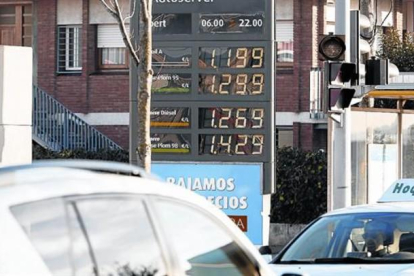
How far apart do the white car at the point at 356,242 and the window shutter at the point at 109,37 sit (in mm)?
19092

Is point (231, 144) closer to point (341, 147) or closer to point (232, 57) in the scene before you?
point (232, 57)

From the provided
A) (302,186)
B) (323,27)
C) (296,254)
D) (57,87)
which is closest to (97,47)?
(57,87)

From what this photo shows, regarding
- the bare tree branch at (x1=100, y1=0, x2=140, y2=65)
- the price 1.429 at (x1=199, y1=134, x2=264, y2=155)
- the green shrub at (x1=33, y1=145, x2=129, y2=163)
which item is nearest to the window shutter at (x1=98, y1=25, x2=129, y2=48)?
the green shrub at (x1=33, y1=145, x2=129, y2=163)

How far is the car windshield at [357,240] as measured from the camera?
31.8ft

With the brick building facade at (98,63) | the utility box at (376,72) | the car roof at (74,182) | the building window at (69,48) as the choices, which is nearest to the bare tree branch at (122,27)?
the utility box at (376,72)

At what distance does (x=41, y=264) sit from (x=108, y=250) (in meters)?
0.43

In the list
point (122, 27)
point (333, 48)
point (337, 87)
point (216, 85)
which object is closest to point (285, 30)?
point (216, 85)

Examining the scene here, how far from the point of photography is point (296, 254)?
391 inches

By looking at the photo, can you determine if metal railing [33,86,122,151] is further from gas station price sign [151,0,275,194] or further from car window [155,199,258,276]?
car window [155,199,258,276]

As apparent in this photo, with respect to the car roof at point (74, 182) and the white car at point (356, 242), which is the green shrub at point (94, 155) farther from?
the car roof at point (74, 182)

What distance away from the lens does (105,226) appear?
→ 153 inches

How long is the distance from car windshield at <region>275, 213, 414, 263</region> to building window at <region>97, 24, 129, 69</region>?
19.2 meters

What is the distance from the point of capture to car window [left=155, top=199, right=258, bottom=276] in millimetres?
4332

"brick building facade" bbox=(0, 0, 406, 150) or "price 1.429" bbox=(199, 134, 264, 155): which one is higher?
"brick building facade" bbox=(0, 0, 406, 150)
